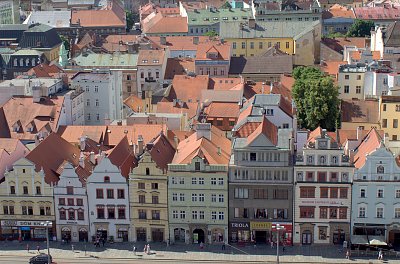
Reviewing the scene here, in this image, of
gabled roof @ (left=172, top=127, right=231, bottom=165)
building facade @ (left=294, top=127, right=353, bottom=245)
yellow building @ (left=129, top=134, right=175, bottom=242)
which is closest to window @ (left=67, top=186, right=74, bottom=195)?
yellow building @ (left=129, top=134, right=175, bottom=242)

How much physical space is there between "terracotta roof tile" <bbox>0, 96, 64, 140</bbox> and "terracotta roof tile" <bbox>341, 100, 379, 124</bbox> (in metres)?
54.0

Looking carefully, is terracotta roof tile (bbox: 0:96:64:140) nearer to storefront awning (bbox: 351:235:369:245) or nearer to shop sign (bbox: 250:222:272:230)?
shop sign (bbox: 250:222:272:230)

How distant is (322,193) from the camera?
110500mm

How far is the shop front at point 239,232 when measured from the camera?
4449 inches

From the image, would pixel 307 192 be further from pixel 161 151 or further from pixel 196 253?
pixel 161 151

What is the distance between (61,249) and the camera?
11281cm

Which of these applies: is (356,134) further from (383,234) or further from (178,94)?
(178,94)

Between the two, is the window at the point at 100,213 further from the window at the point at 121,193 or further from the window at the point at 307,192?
the window at the point at 307,192

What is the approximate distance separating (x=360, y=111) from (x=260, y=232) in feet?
138

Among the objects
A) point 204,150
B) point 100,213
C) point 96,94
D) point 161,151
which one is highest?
point 96,94

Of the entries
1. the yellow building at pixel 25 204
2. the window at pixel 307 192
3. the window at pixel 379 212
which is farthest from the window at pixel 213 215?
the yellow building at pixel 25 204

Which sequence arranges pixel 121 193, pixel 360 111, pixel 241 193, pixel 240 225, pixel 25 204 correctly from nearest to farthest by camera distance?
pixel 241 193 → pixel 240 225 → pixel 121 193 → pixel 25 204 → pixel 360 111

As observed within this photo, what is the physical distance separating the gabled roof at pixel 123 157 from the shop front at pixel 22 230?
46.1 ft

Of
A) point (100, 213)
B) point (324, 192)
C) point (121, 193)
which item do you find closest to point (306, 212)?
point (324, 192)
